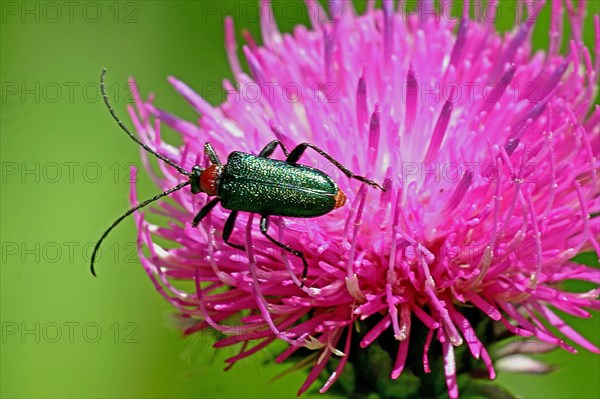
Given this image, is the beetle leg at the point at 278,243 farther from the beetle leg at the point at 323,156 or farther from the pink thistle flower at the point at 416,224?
the beetle leg at the point at 323,156

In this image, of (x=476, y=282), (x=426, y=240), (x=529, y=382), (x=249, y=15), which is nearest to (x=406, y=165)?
(x=426, y=240)

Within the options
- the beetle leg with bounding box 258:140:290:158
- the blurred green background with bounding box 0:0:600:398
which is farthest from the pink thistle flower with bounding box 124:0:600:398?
the blurred green background with bounding box 0:0:600:398

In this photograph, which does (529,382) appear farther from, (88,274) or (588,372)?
(88,274)

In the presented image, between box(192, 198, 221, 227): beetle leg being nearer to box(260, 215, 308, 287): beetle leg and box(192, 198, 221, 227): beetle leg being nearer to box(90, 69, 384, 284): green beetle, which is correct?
box(90, 69, 384, 284): green beetle

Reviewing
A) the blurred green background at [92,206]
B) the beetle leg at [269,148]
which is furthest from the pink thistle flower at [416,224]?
the blurred green background at [92,206]

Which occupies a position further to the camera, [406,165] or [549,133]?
[406,165]

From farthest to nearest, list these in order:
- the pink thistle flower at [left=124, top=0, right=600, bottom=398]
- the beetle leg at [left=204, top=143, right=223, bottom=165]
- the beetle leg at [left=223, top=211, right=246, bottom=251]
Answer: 1. the beetle leg at [left=204, top=143, right=223, bottom=165]
2. the beetle leg at [left=223, top=211, right=246, bottom=251]
3. the pink thistle flower at [left=124, top=0, right=600, bottom=398]
